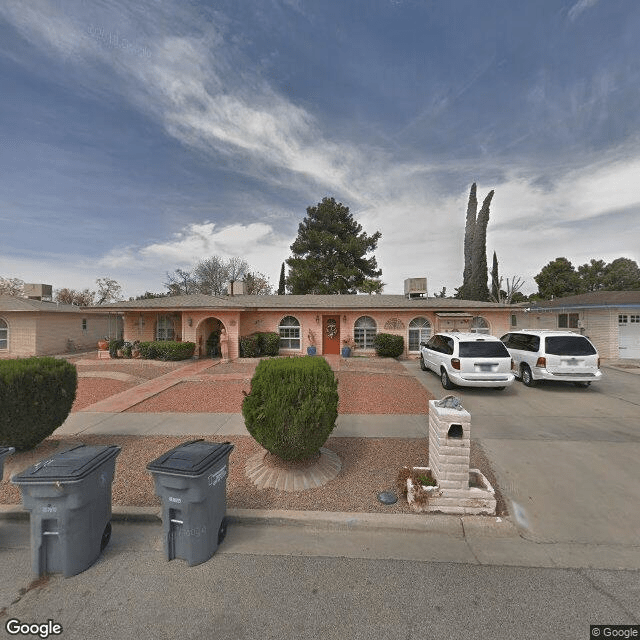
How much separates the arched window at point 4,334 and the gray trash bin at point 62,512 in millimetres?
20218

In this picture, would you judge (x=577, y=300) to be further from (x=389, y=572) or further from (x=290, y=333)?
(x=389, y=572)

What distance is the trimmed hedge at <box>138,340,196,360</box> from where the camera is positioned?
14.6m

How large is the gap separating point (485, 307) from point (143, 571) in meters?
16.7

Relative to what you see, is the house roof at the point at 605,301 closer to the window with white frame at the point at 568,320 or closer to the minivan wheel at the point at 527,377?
the window with white frame at the point at 568,320

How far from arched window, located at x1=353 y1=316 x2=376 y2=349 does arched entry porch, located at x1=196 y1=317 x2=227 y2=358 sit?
23.7 feet

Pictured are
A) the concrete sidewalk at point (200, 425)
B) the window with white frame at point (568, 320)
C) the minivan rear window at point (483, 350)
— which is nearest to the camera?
Answer: the concrete sidewalk at point (200, 425)

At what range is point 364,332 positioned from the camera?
16.7 m

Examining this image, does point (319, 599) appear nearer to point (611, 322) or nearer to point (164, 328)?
point (164, 328)

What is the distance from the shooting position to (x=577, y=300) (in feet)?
60.1

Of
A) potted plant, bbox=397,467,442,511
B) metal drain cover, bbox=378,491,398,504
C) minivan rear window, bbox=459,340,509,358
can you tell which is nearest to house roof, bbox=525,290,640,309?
minivan rear window, bbox=459,340,509,358

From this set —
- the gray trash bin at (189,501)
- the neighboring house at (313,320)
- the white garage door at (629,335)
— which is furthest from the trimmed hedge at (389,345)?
the gray trash bin at (189,501)

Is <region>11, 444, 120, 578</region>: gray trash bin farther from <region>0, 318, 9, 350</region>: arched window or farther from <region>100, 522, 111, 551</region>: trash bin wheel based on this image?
<region>0, 318, 9, 350</region>: arched window

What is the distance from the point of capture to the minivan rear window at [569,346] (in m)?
9.19

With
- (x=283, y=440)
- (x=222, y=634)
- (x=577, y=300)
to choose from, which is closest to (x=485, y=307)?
(x=577, y=300)
